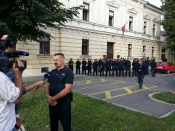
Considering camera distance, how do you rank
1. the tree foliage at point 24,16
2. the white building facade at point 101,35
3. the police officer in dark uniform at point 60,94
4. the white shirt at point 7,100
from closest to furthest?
the white shirt at point 7,100, the police officer in dark uniform at point 60,94, the tree foliage at point 24,16, the white building facade at point 101,35

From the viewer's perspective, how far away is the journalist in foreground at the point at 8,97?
213 centimetres

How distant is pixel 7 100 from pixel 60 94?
1.58 m

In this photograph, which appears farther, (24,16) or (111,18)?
(111,18)

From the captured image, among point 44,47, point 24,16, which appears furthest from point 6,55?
point 44,47

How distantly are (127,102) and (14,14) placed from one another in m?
6.28

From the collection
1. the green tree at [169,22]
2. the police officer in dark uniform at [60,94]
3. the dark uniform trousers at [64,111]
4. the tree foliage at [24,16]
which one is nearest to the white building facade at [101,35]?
the green tree at [169,22]

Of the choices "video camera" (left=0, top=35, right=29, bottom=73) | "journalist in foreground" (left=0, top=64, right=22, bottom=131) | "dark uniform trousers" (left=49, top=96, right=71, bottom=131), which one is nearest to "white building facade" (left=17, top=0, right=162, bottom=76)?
"dark uniform trousers" (left=49, top=96, right=71, bottom=131)

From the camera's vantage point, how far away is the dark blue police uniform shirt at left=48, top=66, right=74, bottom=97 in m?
3.82

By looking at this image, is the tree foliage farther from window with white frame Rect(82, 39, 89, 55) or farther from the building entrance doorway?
the building entrance doorway

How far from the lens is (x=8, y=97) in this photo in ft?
7.04

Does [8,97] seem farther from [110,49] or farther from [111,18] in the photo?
[111,18]

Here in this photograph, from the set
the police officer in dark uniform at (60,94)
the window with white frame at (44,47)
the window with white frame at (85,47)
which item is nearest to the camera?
the police officer in dark uniform at (60,94)

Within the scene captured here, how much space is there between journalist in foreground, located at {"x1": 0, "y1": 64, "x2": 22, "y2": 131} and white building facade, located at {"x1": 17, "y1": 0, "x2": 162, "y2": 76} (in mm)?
14870

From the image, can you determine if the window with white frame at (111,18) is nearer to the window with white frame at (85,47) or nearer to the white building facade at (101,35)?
the white building facade at (101,35)
